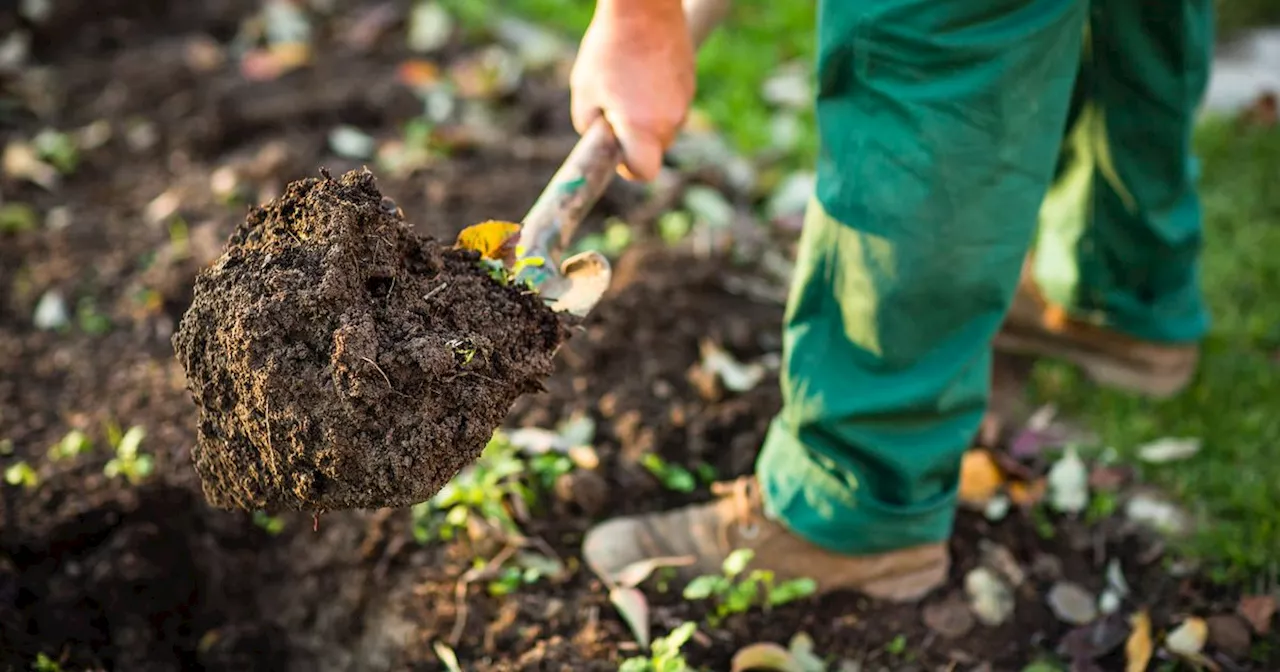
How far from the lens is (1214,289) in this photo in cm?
282

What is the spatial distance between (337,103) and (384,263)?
2.05 meters

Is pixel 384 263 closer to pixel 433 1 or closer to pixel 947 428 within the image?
pixel 947 428

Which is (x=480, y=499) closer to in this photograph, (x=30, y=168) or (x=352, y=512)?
(x=352, y=512)

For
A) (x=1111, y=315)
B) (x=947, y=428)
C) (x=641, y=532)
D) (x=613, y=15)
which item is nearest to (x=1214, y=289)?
(x=1111, y=315)

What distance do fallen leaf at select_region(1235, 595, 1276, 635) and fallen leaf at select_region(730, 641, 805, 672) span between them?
0.77 metres

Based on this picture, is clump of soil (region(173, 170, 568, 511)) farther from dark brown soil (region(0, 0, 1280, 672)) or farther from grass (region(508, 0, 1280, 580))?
grass (region(508, 0, 1280, 580))

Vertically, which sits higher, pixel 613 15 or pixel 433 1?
pixel 613 15

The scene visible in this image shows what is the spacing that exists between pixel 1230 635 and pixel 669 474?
0.99m

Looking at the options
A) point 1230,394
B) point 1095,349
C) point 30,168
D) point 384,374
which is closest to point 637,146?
point 384,374

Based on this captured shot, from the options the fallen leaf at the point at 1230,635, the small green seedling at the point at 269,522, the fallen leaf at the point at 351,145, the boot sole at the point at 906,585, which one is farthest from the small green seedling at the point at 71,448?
the fallen leaf at the point at 1230,635

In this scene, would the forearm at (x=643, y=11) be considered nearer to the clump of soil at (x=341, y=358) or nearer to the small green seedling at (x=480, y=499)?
the clump of soil at (x=341, y=358)

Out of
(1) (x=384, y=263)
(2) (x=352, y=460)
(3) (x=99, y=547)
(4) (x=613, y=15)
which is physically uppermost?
(4) (x=613, y=15)

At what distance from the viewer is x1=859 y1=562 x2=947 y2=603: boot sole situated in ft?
6.53

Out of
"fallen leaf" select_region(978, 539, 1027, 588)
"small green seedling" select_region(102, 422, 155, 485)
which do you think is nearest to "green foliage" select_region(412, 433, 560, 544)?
"small green seedling" select_region(102, 422, 155, 485)
